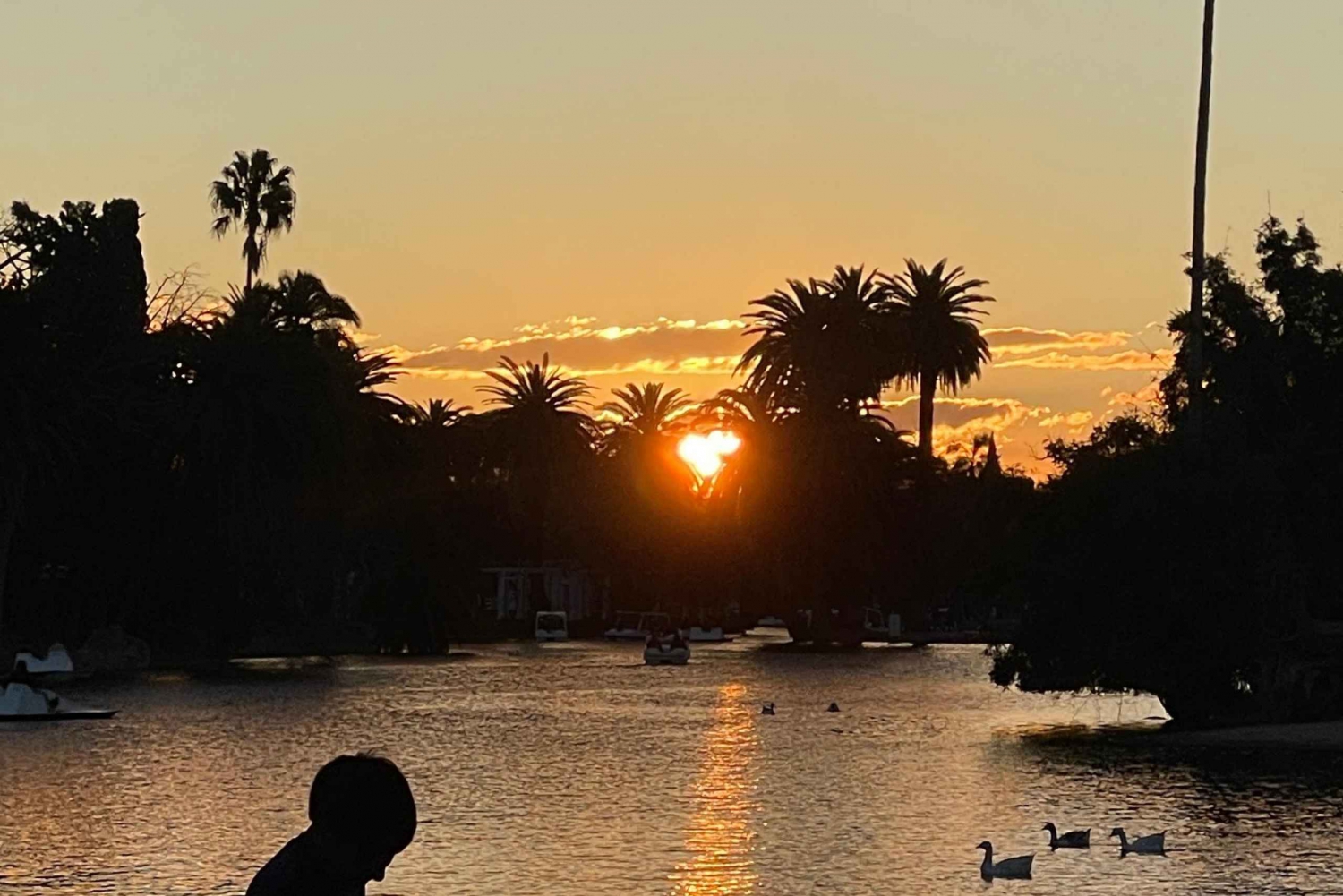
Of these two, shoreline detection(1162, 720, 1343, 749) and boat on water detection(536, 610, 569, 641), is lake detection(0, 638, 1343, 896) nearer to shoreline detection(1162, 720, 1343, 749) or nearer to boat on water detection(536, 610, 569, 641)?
shoreline detection(1162, 720, 1343, 749)

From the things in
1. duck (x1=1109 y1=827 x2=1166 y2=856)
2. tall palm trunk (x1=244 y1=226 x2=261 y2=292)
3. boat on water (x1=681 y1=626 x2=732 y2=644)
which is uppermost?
tall palm trunk (x1=244 y1=226 x2=261 y2=292)

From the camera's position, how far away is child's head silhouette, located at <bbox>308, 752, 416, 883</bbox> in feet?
19.1

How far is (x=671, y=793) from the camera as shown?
3322cm

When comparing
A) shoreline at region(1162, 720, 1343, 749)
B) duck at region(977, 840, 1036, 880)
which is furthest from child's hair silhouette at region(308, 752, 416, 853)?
shoreline at region(1162, 720, 1343, 749)

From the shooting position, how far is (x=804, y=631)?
108125 millimetres

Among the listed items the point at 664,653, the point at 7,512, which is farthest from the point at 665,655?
the point at 7,512

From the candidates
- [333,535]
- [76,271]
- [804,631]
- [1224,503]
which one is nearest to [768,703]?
[1224,503]

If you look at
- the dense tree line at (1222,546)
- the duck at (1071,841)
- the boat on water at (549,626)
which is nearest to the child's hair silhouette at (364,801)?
the duck at (1071,841)

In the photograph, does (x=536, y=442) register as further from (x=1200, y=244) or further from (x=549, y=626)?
(x=1200, y=244)

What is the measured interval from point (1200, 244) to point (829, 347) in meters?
54.7

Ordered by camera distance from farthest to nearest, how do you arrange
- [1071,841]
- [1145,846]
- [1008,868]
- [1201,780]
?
[1201,780] < [1071,841] < [1145,846] < [1008,868]

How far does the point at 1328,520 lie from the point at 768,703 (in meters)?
15.9

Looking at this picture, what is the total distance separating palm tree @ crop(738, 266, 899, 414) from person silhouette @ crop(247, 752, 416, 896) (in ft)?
314

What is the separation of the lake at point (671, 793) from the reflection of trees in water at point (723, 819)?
0.08 m
